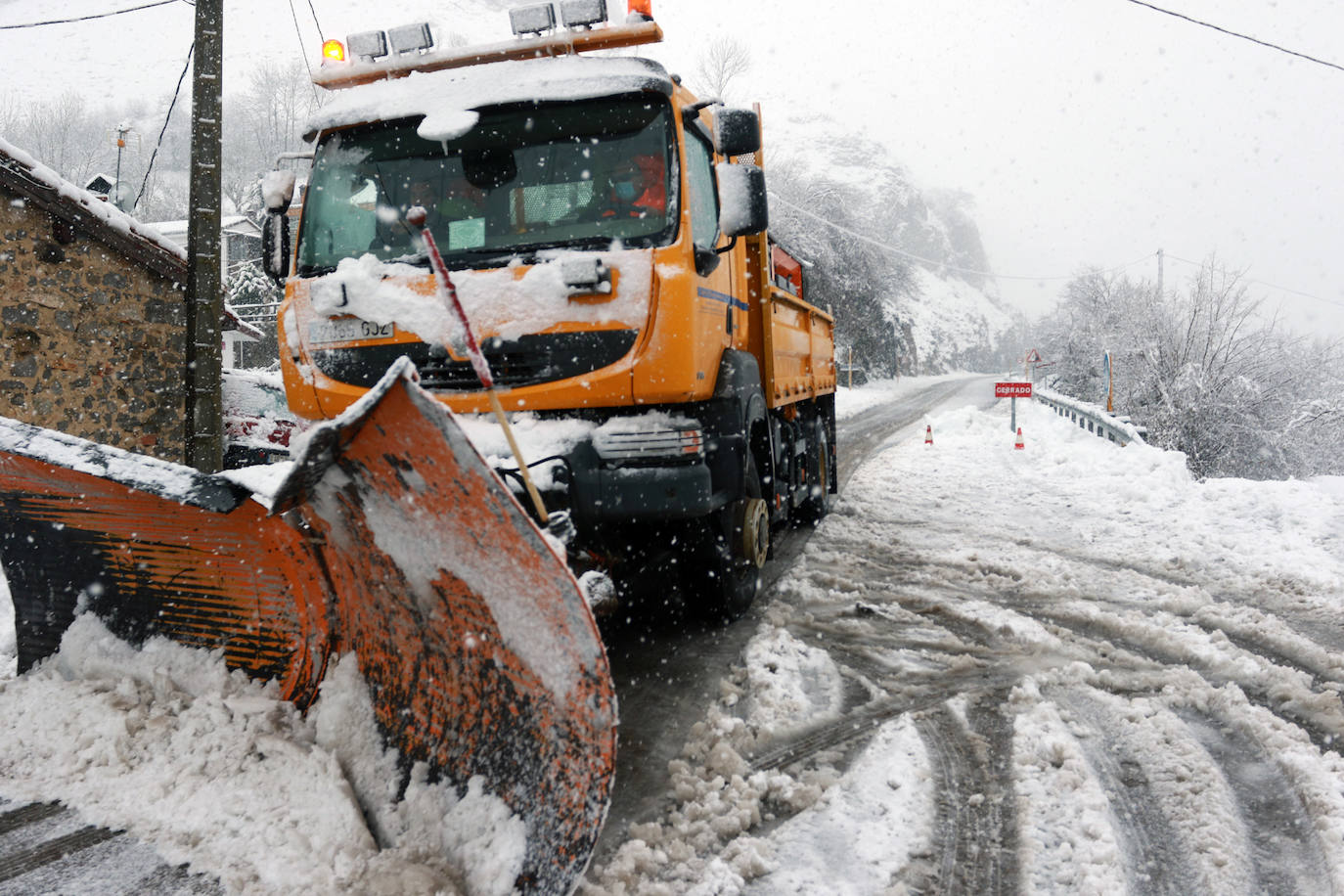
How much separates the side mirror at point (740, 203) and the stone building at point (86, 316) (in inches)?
259

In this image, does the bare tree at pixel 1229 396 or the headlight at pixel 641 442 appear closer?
the headlight at pixel 641 442

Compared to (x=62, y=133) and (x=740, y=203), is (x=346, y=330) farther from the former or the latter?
(x=62, y=133)

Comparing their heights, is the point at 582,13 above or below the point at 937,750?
above

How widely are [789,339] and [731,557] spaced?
2.22 meters

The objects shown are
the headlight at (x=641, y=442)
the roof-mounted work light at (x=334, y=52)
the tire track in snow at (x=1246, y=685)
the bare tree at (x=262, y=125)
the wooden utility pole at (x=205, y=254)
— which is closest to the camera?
the tire track in snow at (x=1246, y=685)

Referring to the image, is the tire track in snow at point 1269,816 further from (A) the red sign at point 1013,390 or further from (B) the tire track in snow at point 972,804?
(A) the red sign at point 1013,390

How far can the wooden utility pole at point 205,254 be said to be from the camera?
6.86 meters

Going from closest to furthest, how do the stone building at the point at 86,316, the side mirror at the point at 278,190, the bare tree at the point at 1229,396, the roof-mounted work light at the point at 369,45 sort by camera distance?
1. the side mirror at the point at 278,190
2. the roof-mounted work light at the point at 369,45
3. the stone building at the point at 86,316
4. the bare tree at the point at 1229,396

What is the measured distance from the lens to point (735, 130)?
380 cm

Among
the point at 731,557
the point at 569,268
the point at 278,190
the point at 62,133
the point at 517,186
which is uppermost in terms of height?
the point at 62,133

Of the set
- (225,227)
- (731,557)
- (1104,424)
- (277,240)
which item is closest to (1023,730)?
(731,557)

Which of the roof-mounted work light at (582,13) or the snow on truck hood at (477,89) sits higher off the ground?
the roof-mounted work light at (582,13)

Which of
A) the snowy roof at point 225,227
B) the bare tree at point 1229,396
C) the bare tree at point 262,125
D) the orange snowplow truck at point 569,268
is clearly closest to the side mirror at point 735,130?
the orange snowplow truck at point 569,268

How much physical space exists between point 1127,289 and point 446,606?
3965cm
